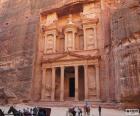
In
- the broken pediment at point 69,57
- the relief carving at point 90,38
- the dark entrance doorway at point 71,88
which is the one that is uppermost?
the relief carving at point 90,38

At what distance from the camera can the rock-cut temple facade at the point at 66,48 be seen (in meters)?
22.5

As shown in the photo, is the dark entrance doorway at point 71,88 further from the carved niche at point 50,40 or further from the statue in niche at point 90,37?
the statue in niche at point 90,37

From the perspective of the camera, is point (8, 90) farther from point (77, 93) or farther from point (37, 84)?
point (77, 93)

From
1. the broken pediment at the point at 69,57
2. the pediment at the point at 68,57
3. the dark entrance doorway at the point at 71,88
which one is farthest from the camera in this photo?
the dark entrance doorway at the point at 71,88

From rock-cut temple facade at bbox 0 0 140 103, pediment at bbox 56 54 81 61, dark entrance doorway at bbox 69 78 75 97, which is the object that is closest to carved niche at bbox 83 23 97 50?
rock-cut temple facade at bbox 0 0 140 103

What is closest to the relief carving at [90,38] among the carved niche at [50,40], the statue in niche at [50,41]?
the carved niche at [50,40]

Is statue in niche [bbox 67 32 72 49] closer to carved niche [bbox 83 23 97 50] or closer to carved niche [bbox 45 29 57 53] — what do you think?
carved niche [bbox 45 29 57 53]

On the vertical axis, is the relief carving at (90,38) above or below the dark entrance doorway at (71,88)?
above

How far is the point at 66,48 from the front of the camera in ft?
92.5

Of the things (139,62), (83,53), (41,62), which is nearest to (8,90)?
(41,62)

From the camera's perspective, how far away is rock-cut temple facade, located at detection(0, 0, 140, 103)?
22481 mm

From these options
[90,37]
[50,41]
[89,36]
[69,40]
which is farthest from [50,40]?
[90,37]

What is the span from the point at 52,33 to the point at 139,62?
1358 centimetres

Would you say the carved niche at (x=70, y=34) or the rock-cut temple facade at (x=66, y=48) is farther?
the carved niche at (x=70, y=34)
